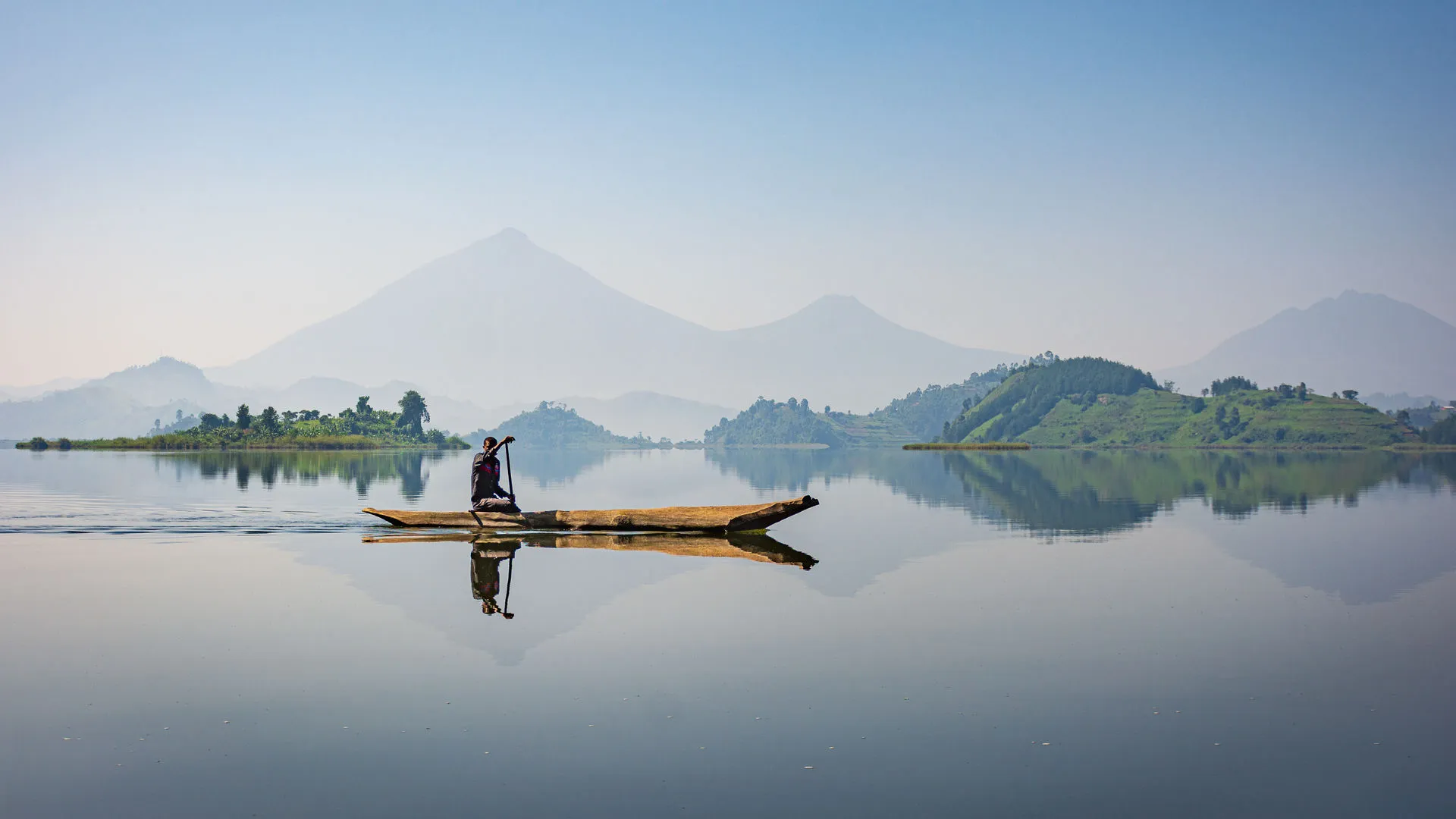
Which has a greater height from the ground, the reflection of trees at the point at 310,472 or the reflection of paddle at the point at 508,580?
the reflection of trees at the point at 310,472

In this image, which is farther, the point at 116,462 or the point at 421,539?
the point at 116,462

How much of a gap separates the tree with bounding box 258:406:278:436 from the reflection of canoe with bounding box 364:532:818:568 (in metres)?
163

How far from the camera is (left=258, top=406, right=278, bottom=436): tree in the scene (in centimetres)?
18038

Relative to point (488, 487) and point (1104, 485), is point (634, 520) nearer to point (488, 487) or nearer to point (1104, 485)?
→ point (488, 487)

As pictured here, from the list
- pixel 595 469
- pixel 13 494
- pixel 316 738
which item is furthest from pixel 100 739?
pixel 595 469

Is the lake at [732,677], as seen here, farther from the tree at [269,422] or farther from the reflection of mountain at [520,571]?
the tree at [269,422]

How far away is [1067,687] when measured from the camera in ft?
47.0

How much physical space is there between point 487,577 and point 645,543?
22.8ft

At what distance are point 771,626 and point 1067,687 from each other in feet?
18.0

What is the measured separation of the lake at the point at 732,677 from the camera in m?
10.7

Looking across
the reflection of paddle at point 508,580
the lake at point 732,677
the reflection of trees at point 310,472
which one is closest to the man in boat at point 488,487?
the lake at point 732,677

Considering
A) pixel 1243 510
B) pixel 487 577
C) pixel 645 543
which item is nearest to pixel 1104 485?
pixel 1243 510

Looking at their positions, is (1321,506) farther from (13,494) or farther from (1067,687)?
(13,494)

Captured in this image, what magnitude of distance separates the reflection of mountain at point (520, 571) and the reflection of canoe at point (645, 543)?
0.04 meters
